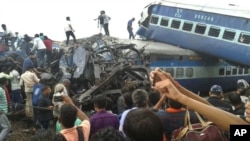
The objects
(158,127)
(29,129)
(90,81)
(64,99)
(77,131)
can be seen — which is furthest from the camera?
(90,81)

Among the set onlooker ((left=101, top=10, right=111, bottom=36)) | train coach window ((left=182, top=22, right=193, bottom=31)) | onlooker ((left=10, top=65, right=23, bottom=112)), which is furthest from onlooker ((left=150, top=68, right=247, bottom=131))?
onlooker ((left=101, top=10, right=111, bottom=36))

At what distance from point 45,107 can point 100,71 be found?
359cm

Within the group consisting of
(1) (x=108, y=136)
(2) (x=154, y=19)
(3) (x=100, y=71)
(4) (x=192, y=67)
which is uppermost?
(2) (x=154, y=19)

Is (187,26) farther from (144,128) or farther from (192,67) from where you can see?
(144,128)

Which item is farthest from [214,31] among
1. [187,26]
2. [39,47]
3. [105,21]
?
[39,47]

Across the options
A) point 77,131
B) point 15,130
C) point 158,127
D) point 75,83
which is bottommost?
point 15,130

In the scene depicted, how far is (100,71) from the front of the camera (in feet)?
41.5

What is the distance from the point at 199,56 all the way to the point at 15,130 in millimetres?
10866

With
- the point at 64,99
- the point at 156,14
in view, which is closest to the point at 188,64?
the point at 156,14

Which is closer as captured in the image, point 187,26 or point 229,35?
point 229,35

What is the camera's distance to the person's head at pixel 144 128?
120 inches

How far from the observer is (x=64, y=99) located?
4555 mm

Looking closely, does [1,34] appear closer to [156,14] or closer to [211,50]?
[156,14]

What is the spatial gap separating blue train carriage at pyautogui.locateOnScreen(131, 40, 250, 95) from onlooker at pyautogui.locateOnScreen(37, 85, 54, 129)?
26.6 feet
